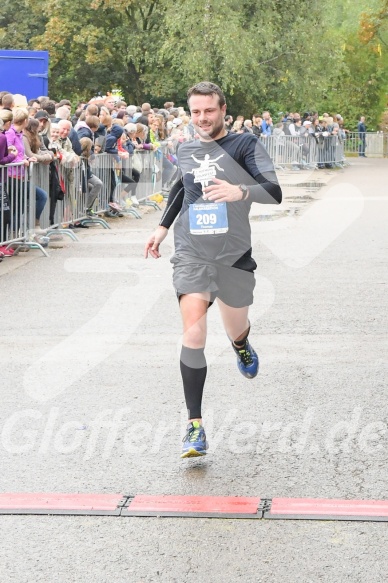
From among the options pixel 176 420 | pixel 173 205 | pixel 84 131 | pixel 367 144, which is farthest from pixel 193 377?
pixel 367 144

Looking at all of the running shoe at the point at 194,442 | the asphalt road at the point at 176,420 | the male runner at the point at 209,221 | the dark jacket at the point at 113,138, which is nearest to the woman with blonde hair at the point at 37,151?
the asphalt road at the point at 176,420

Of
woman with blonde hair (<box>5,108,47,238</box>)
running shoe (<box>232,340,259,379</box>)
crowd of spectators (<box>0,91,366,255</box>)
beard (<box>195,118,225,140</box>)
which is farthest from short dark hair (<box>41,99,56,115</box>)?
beard (<box>195,118,225,140</box>)

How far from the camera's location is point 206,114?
602cm

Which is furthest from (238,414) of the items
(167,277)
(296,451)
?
(167,277)

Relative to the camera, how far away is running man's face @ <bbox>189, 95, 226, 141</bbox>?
5.99 meters

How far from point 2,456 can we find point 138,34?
148ft

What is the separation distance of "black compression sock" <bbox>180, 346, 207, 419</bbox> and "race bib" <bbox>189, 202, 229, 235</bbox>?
595 mm

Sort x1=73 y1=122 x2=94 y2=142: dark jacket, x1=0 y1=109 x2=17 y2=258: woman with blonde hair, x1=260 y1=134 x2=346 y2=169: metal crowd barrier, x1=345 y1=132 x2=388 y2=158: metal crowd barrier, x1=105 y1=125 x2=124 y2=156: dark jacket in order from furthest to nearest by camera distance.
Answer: x1=345 y1=132 x2=388 y2=158: metal crowd barrier, x1=260 y1=134 x2=346 y2=169: metal crowd barrier, x1=105 y1=125 x2=124 y2=156: dark jacket, x1=73 y1=122 x2=94 y2=142: dark jacket, x1=0 y1=109 x2=17 y2=258: woman with blonde hair

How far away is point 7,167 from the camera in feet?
45.2

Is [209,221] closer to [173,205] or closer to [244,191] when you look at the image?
[244,191]

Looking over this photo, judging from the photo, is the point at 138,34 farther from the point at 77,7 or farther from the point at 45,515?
the point at 45,515

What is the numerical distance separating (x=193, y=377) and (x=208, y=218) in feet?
2.60

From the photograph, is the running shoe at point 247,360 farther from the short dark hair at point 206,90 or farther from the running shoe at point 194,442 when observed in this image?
the short dark hair at point 206,90

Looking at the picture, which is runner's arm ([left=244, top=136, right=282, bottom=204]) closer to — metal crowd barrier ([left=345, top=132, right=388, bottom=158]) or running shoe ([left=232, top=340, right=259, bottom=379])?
running shoe ([left=232, top=340, right=259, bottom=379])
